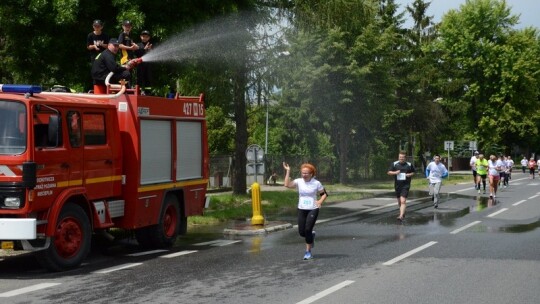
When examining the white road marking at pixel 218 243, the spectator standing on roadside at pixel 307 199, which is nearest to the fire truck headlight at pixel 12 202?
the spectator standing on roadside at pixel 307 199

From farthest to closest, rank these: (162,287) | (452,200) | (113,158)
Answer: (452,200)
(113,158)
(162,287)

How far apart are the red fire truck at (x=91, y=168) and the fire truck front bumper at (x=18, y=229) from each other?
0.5 inches

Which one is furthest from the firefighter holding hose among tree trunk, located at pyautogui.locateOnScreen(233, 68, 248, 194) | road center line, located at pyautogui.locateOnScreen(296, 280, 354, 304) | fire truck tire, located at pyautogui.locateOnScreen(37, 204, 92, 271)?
tree trunk, located at pyautogui.locateOnScreen(233, 68, 248, 194)

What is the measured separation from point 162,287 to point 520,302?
4.24 meters

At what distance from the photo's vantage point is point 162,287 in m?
9.48

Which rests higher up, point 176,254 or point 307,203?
point 307,203

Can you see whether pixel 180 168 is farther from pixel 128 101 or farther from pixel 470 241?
pixel 470 241

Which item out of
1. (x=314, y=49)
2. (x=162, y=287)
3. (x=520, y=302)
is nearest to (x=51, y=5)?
(x=162, y=287)

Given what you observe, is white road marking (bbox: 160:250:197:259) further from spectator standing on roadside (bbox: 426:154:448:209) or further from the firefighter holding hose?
spectator standing on roadside (bbox: 426:154:448:209)

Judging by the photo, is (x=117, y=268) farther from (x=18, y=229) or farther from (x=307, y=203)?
(x=307, y=203)

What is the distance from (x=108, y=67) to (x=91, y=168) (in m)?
2.35

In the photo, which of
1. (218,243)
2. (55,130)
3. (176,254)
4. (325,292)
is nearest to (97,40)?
(55,130)

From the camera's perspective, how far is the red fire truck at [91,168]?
34.3ft

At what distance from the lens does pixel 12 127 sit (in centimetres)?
1056
